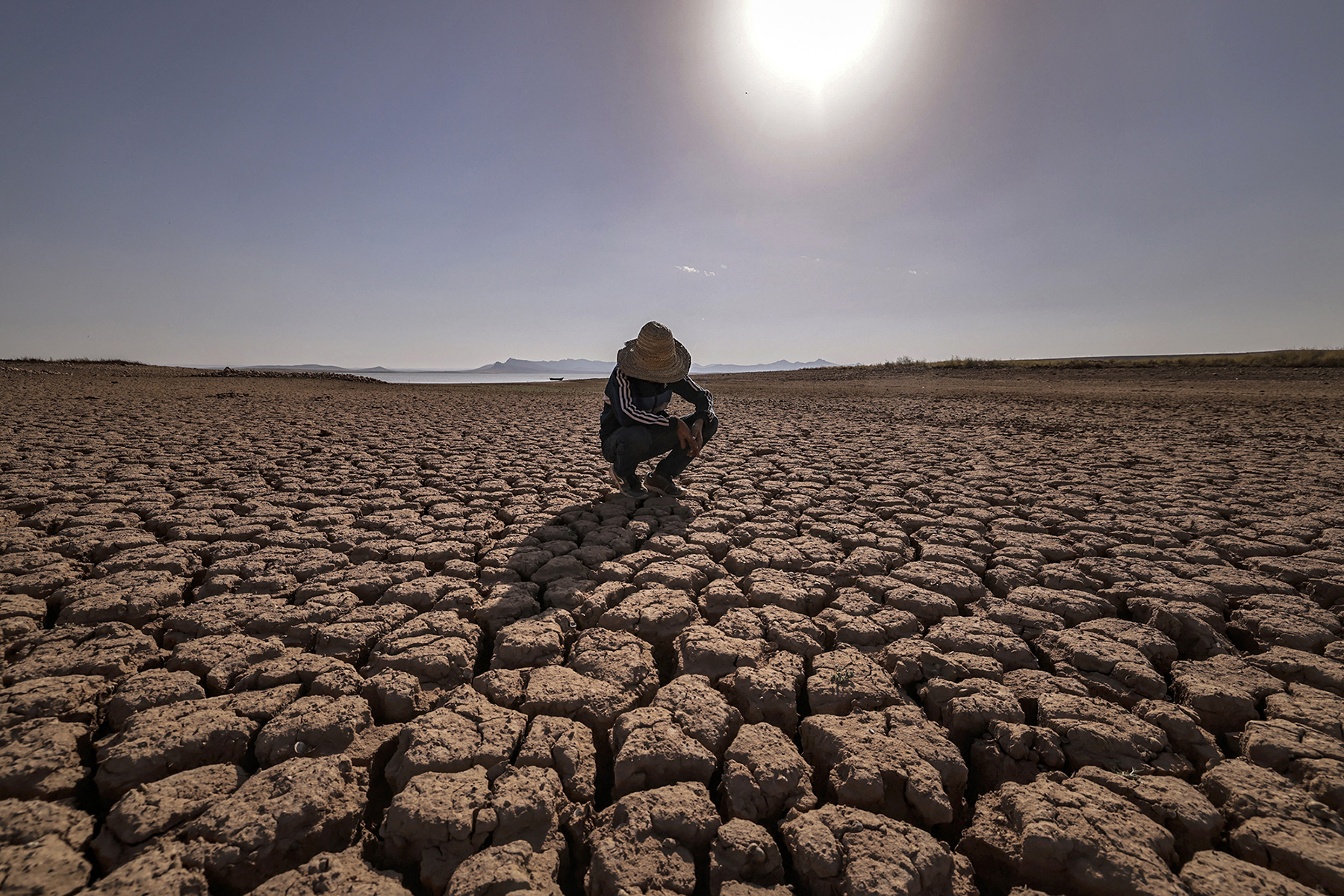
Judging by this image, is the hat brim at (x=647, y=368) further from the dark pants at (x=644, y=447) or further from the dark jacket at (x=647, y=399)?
the dark pants at (x=644, y=447)

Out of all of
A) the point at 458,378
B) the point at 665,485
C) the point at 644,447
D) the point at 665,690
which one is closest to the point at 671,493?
the point at 665,485

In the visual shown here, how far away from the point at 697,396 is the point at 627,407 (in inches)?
16.6

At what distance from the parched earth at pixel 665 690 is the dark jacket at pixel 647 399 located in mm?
490

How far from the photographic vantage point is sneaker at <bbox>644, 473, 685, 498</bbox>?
3.19 meters

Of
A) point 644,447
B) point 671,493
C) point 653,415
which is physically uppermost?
point 653,415

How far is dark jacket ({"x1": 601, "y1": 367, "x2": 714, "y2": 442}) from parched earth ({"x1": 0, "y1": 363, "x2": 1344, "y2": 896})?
490 mm

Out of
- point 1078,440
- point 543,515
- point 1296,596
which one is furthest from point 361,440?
point 1078,440

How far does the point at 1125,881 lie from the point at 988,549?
1565 millimetres

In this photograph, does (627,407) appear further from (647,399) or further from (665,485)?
(665,485)

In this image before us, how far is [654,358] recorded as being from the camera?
2.78 metres

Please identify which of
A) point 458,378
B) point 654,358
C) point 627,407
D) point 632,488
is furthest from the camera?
point 458,378

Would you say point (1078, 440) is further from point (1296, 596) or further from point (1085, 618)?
point (1085, 618)

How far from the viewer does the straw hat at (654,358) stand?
2707 mm

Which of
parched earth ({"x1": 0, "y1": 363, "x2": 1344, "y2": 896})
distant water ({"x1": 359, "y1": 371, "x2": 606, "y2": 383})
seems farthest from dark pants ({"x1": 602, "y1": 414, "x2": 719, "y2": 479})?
distant water ({"x1": 359, "y1": 371, "x2": 606, "y2": 383})
